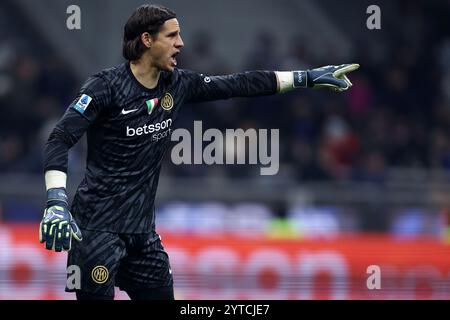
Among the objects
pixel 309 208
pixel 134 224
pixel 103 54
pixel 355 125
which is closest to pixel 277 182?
pixel 309 208

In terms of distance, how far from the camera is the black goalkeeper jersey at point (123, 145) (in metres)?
6.54

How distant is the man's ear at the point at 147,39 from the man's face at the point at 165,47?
18mm

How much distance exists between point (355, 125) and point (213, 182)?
2713 mm

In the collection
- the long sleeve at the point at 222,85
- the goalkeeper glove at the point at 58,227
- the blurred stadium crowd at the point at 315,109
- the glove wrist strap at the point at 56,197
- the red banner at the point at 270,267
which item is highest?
the blurred stadium crowd at the point at 315,109

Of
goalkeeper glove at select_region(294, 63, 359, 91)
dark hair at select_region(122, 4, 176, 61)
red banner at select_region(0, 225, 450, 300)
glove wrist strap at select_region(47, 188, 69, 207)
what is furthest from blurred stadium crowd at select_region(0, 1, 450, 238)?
glove wrist strap at select_region(47, 188, 69, 207)

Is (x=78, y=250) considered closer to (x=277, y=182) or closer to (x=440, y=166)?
(x=277, y=182)

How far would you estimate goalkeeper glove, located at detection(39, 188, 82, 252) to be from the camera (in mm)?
6055

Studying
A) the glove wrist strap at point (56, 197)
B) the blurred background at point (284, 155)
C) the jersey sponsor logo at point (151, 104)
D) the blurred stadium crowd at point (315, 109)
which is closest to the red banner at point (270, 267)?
the blurred background at point (284, 155)

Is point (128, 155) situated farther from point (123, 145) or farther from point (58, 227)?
point (58, 227)

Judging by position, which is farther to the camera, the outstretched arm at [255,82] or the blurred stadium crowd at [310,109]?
the blurred stadium crowd at [310,109]

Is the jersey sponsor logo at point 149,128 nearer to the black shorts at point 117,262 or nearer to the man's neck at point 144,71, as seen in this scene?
the man's neck at point 144,71

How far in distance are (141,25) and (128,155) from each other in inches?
29.0

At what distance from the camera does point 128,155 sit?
6629 millimetres

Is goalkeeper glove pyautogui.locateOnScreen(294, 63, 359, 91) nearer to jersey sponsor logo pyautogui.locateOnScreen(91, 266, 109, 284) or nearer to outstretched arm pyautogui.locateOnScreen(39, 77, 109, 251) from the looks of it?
outstretched arm pyautogui.locateOnScreen(39, 77, 109, 251)
